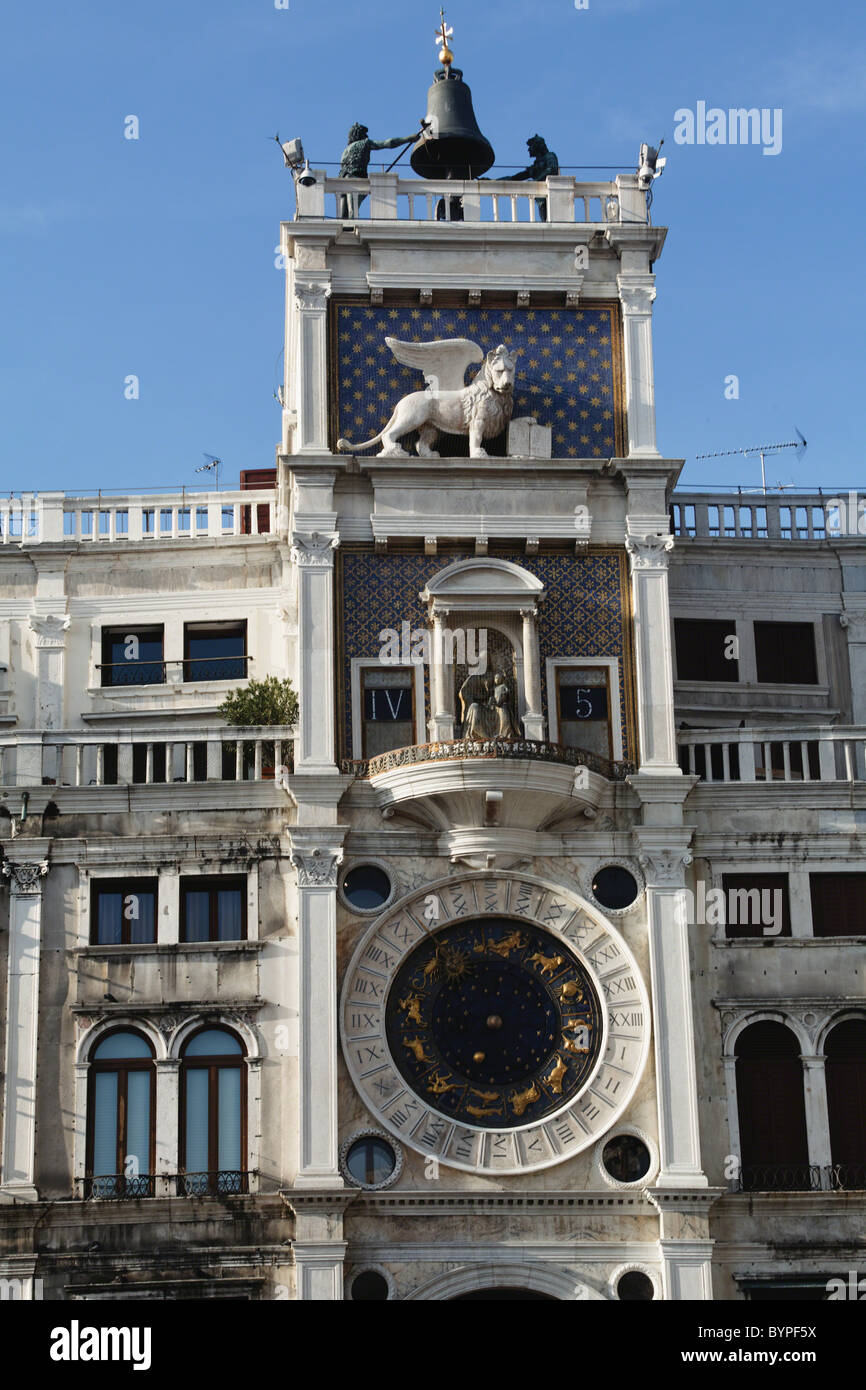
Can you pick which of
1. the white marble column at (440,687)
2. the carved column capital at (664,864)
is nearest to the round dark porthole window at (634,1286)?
the carved column capital at (664,864)

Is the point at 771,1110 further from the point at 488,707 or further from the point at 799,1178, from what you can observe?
the point at 488,707

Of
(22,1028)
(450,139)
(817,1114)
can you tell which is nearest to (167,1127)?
(22,1028)

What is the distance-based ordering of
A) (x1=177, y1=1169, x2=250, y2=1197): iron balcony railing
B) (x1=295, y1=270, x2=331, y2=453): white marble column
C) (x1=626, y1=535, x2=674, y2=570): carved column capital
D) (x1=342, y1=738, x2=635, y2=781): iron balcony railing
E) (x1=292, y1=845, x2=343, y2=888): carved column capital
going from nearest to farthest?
(x1=177, y1=1169, x2=250, y2=1197): iron balcony railing
(x1=342, y1=738, x2=635, y2=781): iron balcony railing
(x1=292, y1=845, x2=343, y2=888): carved column capital
(x1=626, y1=535, x2=674, y2=570): carved column capital
(x1=295, y1=270, x2=331, y2=453): white marble column

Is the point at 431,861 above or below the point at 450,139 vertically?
below

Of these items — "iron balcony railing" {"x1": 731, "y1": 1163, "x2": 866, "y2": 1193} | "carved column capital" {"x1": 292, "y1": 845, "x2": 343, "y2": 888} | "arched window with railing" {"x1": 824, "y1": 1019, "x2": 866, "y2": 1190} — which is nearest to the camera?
"iron balcony railing" {"x1": 731, "y1": 1163, "x2": 866, "y2": 1193}

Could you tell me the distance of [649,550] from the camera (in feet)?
133

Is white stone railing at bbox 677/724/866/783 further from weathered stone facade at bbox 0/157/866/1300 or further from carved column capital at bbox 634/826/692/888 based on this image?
carved column capital at bbox 634/826/692/888

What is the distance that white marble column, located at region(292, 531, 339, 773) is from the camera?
3906 cm

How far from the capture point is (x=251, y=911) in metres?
38.8

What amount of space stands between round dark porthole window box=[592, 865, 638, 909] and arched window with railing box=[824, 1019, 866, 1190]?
12.5ft

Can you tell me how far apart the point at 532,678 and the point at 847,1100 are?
8269 mm

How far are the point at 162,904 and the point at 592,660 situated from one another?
26.2 feet

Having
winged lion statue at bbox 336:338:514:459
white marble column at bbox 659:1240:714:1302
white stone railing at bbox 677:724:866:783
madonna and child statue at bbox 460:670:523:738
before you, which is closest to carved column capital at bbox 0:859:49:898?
madonna and child statue at bbox 460:670:523:738
